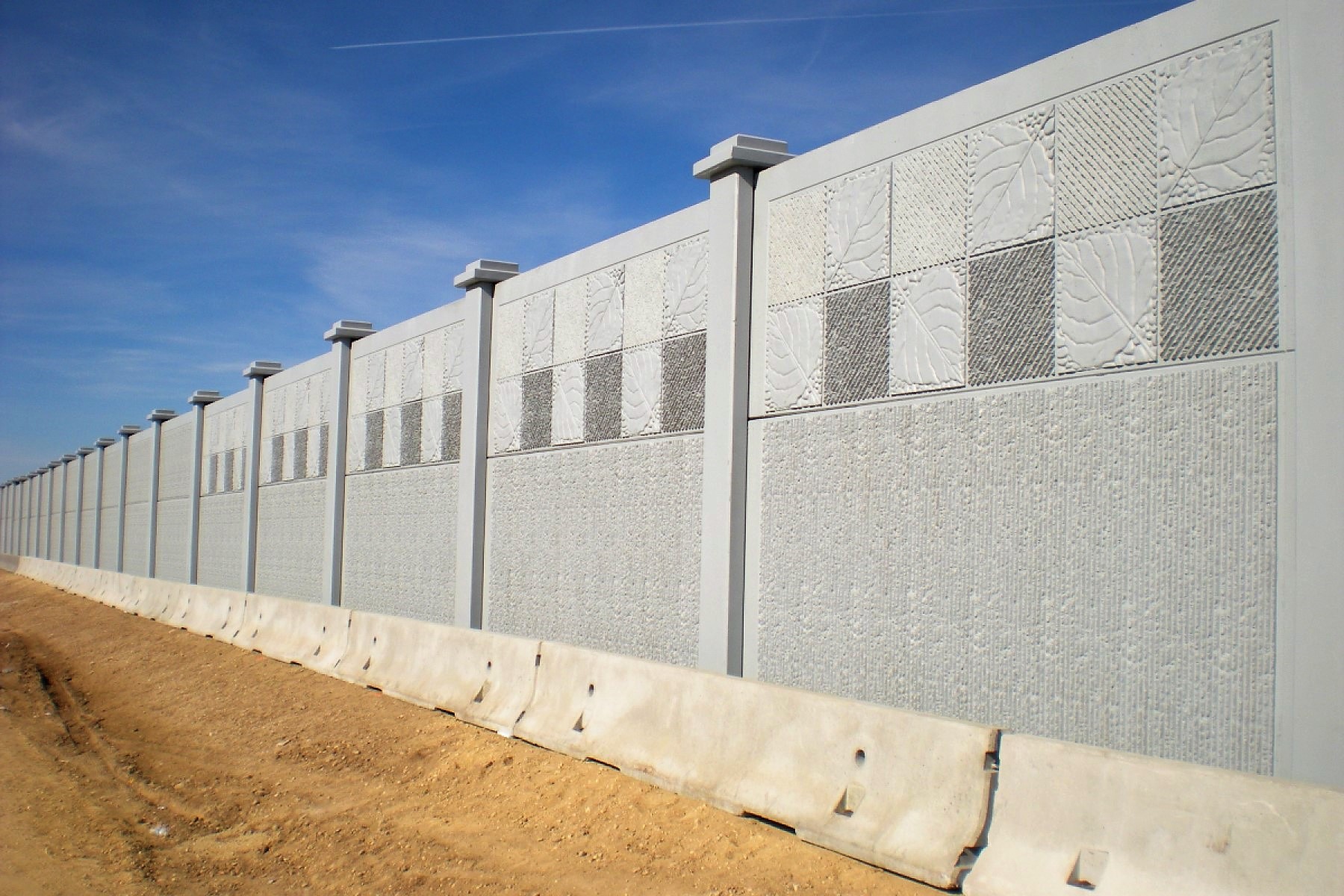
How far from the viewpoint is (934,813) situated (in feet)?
16.7

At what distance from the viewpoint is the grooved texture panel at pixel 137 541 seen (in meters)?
30.9

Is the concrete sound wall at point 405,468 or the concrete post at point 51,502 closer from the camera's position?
the concrete sound wall at point 405,468

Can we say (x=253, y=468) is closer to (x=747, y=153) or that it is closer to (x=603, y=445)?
(x=603, y=445)

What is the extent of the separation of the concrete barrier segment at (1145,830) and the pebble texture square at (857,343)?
8.50ft

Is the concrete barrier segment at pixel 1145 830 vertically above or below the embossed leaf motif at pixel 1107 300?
below

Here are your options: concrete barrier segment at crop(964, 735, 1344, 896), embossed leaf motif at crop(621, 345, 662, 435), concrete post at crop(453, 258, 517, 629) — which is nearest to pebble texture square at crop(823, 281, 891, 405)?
embossed leaf motif at crop(621, 345, 662, 435)

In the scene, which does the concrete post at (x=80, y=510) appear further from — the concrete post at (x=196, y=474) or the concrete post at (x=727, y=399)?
the concrete post at (x=727, y=399)

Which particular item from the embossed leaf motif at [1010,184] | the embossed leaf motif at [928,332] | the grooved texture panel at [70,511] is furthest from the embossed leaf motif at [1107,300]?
the grooved texture panel at [70,511]

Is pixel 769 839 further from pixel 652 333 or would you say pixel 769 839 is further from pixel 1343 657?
pixel 652 333

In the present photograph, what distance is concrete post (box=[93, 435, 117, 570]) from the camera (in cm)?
3803

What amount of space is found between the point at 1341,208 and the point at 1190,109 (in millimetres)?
928

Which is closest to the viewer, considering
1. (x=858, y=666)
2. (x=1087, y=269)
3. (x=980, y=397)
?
(x=1087, y=269)

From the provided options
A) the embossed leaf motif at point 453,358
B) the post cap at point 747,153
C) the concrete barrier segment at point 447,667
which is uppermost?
the post cap at point 747,153

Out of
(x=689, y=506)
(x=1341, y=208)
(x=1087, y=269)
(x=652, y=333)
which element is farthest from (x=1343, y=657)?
(x=652, y=333)
